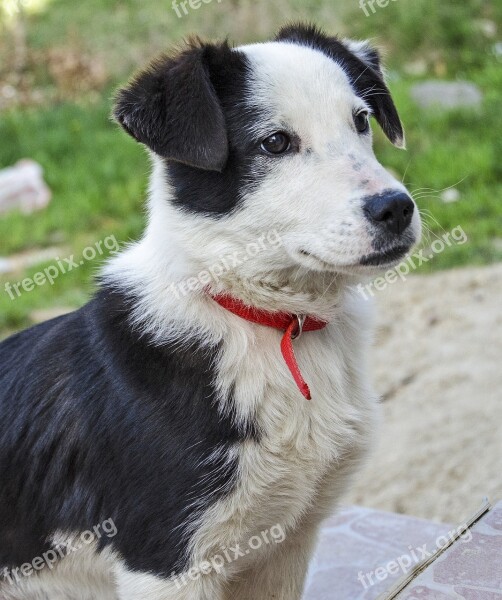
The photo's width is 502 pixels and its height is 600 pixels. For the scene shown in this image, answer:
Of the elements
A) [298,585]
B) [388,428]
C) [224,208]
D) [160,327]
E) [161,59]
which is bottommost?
[388,428]

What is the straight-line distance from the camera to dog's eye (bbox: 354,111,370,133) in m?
2.72

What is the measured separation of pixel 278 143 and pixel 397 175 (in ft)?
16.3

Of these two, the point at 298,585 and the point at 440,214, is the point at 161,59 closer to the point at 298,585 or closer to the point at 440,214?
the point at 298,585

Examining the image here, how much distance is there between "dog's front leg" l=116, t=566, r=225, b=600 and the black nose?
1086 mm

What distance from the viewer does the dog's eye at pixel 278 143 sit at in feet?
8.46

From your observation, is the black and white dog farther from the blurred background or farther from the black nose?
the blurred background

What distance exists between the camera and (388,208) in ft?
7.80

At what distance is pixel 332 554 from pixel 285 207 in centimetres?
180

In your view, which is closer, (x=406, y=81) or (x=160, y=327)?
(x=160, y=327)

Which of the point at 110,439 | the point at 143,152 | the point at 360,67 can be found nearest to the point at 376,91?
the point at 360,67

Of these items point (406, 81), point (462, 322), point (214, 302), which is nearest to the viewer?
point (214, 302)

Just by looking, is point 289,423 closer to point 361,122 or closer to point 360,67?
point 361,122

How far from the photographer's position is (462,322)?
557cm

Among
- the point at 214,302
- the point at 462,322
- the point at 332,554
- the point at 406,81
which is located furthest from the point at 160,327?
the point at 406,81
